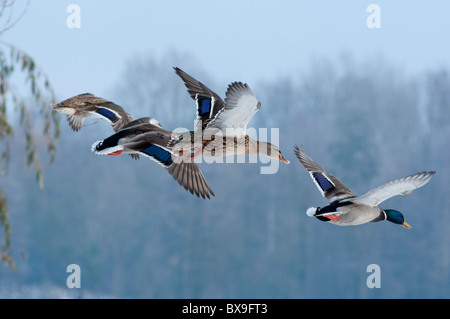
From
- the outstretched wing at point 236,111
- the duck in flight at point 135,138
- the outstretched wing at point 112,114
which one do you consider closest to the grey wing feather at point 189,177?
the duck in flight at point 135,138

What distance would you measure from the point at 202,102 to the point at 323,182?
0.86 m

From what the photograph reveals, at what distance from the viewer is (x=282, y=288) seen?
33.5m

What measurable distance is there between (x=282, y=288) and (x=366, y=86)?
381 inches

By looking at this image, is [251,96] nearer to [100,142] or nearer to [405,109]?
[100,142]

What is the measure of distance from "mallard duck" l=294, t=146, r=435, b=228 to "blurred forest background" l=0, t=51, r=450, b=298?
2590 cm

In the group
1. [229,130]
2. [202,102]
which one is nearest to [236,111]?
[229,130]

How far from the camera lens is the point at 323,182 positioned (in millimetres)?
4496

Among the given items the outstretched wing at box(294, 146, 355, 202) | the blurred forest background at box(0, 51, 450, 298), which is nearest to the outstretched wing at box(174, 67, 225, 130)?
the outstretched wing at box(294, 146, 355, 202)

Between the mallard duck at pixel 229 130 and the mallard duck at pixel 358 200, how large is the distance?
12.4 inches

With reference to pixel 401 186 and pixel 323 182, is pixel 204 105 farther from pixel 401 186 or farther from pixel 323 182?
pixel 401 186

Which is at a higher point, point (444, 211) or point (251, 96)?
point (444, 211)

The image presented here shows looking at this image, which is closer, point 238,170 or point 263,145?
point 263,145
